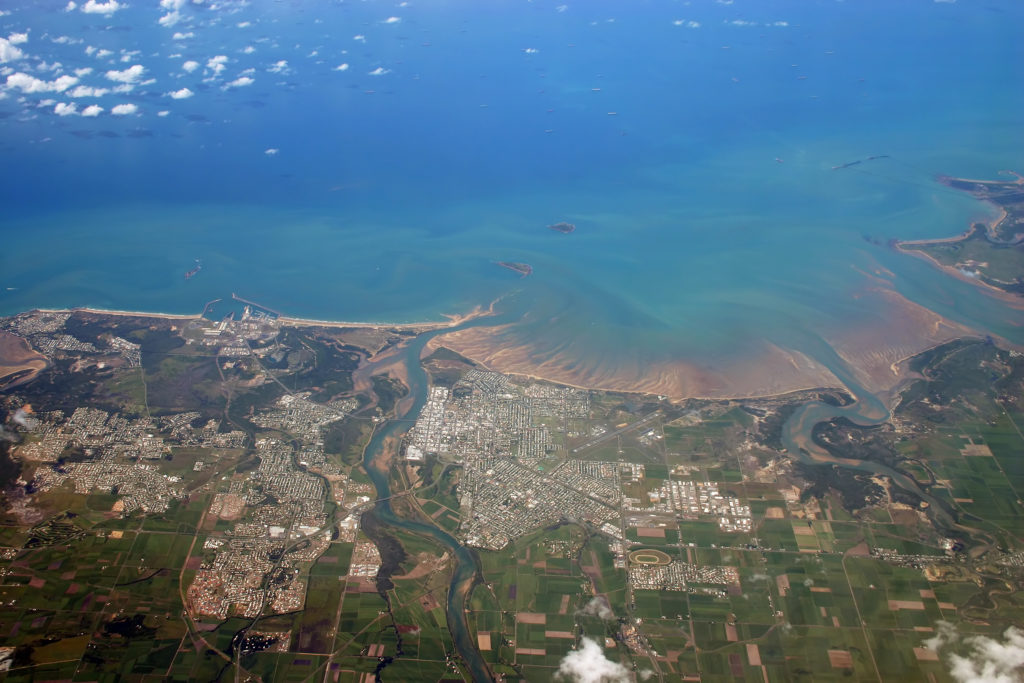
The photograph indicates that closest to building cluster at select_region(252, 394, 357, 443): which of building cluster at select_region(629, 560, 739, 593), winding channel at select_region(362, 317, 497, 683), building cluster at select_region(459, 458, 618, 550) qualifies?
winding channel at select_region(362, 317, 497, 683)

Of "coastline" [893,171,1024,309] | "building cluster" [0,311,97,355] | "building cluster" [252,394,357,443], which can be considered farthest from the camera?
"coastline" [893,171,1024,309]

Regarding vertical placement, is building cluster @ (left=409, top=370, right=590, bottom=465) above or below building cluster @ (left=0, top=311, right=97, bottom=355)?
below

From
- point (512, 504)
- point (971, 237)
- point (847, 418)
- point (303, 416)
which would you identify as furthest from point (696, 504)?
point (971, 237)

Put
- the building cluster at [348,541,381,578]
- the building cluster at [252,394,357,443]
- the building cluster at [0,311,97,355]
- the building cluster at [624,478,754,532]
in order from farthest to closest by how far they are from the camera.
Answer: the building cluster at [0,311,97,355] → the building cluster at [252,394,357,443] → the building cluster at [624,478,754,532] → the building cluster at [348,541,381,578]

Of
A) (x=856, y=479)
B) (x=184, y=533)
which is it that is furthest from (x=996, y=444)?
(x=184, y=533)

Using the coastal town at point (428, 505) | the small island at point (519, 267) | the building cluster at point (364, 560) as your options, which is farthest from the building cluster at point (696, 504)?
the small island at point (519, 267)

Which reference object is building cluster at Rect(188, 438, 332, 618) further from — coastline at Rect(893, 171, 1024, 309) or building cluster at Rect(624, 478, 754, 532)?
coastline at Rect(893, 171, 1024, 309)

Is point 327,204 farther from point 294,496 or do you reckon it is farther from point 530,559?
point 530,559

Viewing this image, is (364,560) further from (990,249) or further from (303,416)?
(990,249)
